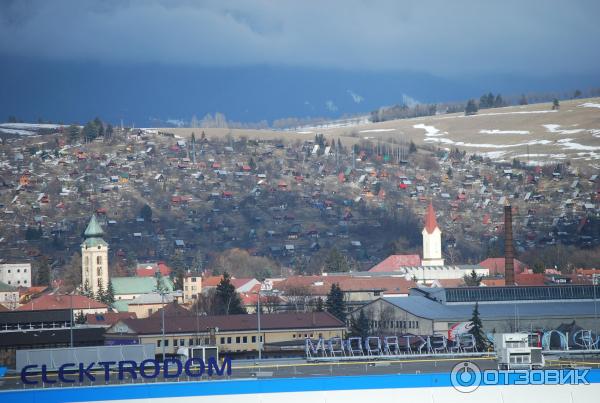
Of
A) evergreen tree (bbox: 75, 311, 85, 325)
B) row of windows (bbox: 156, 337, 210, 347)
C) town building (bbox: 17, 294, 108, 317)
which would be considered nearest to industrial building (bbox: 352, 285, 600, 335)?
row of windows (bbox: 156, 337, 210, 347)

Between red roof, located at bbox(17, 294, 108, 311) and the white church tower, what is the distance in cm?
2393

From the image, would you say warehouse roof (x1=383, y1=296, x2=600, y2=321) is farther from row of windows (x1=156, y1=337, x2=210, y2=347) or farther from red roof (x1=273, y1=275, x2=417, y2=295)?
red roof (x1=273, y1=275, x2=417, y2=295)

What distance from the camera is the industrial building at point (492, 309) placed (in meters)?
124

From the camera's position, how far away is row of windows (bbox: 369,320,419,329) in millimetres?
127000

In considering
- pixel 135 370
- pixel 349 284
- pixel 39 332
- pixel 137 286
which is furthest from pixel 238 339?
pixel 137 286

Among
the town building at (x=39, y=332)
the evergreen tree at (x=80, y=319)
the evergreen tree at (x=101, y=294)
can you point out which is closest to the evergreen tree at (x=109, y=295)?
the evergreen tree at (x=101, y=294)

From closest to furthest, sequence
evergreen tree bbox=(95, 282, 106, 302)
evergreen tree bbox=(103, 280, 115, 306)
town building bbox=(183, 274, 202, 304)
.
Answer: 1. town building bbox=(183, 274, 202, 304)
2. evergreen tree bbox=(103, 280, 115, 306)
3. evergreen tree bbox=(95, 282, 106, 302)

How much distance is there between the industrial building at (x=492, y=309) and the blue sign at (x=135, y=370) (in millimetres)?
49078

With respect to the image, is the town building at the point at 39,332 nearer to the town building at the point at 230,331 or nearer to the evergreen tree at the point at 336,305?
the town building at the point at 230,331

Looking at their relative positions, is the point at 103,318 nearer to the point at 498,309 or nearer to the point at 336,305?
the point at 336,305

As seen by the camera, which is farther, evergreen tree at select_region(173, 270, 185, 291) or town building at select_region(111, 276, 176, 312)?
evergreen tree at select_region(173, 270, 185, 291)

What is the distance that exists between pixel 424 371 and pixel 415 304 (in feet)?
207

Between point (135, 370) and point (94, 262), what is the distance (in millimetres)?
121824

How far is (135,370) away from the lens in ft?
233
